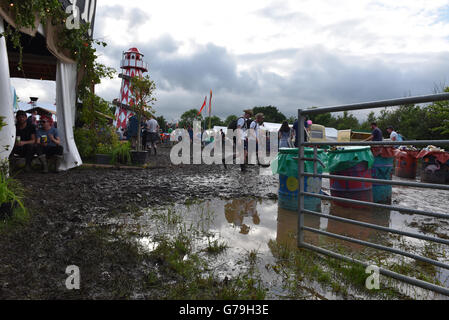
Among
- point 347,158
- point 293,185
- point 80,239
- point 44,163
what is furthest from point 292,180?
point 44,163

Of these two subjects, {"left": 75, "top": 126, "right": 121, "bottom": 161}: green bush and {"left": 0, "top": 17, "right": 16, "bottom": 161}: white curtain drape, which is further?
{"left": 75, "top": 126, "right": 121, "bottom": 161}: green bush

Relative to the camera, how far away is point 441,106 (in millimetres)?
23797

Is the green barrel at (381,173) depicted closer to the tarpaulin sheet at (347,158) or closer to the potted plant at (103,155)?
the tarpaulin sheet at (347,158)

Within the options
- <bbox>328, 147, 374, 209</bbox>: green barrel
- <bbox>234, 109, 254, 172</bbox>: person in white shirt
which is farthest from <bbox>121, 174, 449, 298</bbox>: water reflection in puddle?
<bbox>234, 109, 254, 172</bbox>: person in white shirt

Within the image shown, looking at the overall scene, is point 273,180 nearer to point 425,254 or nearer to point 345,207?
point 345,207

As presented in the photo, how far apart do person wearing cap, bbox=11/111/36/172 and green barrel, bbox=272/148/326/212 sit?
19.9 feet

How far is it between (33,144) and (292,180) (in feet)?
21.0

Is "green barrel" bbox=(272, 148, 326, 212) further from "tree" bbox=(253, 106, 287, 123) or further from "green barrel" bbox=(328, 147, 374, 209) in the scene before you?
"tree" bbox=(253, 106, 287, 123)

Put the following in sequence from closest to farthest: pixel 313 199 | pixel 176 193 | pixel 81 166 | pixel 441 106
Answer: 1. pixel 313 199
2. pixel 176 193
3. pixel 81 166
4. pixel 441 106

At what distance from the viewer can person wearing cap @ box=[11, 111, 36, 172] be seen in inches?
279

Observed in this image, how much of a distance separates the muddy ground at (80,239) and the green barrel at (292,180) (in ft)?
3.74

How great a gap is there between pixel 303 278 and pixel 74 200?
3977 mm

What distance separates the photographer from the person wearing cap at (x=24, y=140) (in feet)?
23.3

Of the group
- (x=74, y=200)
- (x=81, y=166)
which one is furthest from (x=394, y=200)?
(x=81, y=166)
